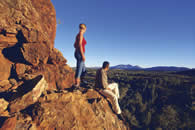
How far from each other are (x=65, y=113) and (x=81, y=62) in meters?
2.86

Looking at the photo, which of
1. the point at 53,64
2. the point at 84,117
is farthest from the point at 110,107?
the point at 53,64

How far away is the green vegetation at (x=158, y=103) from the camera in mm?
53912

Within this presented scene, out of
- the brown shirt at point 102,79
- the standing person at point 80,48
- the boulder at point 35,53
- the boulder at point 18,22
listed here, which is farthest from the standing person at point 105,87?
the boulder at point 18,22

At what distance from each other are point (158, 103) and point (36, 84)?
7573 centimetres

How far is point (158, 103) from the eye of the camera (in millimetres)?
66812

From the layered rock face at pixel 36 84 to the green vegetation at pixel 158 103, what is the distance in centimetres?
3636

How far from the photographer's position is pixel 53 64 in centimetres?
956

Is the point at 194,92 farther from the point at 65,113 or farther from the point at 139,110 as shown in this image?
the point at 65,113

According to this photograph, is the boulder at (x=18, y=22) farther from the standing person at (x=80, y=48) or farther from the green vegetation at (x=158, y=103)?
the green vegetation at (x=158, y=103)

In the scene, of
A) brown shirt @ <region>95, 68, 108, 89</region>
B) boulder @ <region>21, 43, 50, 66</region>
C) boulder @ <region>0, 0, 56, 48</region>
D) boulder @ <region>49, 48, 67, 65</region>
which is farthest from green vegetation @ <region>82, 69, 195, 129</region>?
brown shirt @ <region>95, 68, 108, 89</region>

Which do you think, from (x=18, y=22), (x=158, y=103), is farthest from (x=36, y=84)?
(x=158, y=103)

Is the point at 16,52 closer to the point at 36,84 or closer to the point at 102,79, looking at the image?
the point at 36,84

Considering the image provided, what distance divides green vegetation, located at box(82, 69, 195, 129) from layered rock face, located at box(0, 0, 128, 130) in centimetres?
3636

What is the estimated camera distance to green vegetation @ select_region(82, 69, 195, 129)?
53912 millimetres
